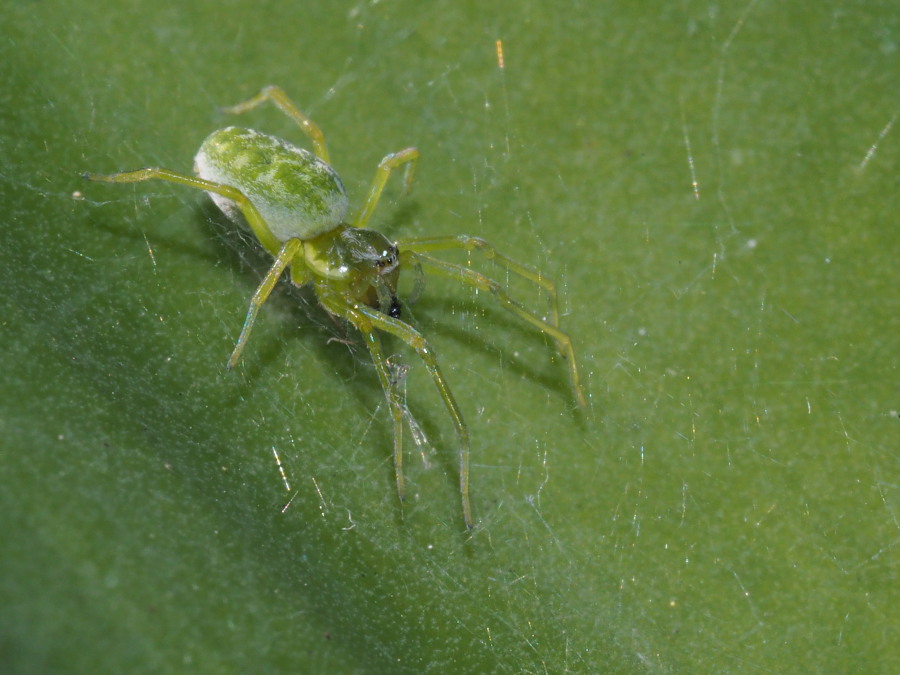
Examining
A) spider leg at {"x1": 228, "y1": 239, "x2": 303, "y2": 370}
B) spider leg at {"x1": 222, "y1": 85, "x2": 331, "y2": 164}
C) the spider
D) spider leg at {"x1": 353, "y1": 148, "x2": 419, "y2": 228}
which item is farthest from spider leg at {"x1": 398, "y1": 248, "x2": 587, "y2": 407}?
spider leg at {"x1": 222, "y1": 85, "x2": 331, "y2": 164}

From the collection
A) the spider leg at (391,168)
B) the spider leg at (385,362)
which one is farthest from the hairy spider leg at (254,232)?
the spider leg at (391,168)

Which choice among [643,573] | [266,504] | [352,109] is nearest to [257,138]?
[352,109]

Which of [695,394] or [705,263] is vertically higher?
[705,263]

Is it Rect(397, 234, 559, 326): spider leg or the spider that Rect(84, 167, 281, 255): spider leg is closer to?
the spider

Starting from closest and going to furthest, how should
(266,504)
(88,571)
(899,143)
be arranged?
(88,571) → (266,504) → (899,143)

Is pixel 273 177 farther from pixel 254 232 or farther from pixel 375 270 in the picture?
pixel 375 270

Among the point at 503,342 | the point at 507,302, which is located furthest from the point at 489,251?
the point at 503,342

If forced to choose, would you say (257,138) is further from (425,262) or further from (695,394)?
(695,394)
